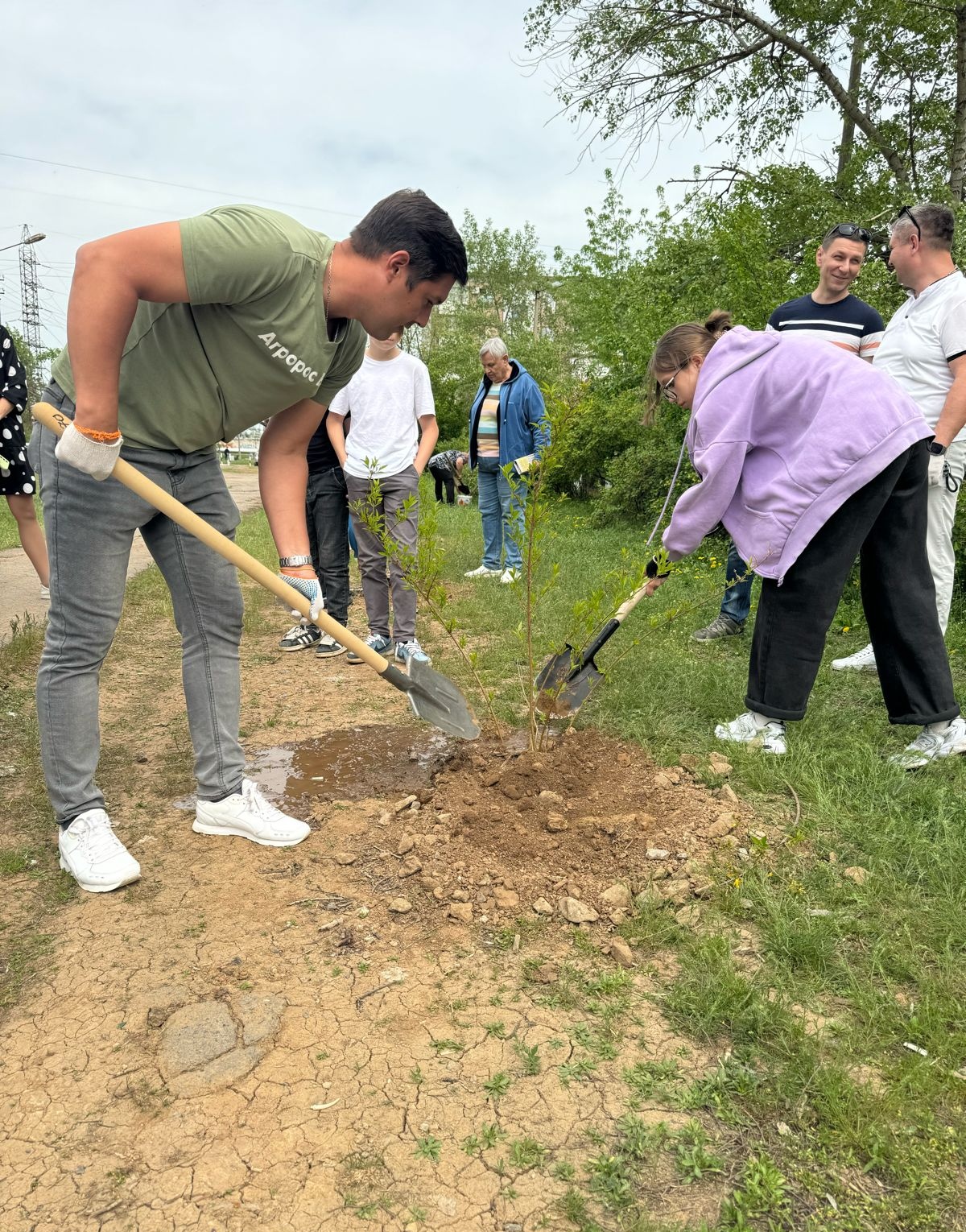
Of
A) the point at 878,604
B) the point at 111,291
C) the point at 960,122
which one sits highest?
the point at 960,122

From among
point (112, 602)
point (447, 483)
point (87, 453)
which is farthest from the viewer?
point (447, 483)

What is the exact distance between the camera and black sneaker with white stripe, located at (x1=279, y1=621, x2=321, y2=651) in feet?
18.2

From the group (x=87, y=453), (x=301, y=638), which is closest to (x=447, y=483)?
(x=301, y=638)

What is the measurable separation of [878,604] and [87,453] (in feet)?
9.28

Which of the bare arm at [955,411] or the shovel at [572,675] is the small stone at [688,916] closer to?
the shovel at [572,675]

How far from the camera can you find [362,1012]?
82.2 inches

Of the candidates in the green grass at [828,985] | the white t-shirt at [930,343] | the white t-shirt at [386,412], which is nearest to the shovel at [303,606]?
the green grass at [828,985]

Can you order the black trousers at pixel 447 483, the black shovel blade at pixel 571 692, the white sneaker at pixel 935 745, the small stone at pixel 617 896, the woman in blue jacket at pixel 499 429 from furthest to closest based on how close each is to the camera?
the black trousers at pixel 447 483 < the woman in blue jacket at pixel 499 429 < the black shovel blade at pixel 571 692 < the white sneaker at pixel 935 745 < the small stone at pixel 617 896

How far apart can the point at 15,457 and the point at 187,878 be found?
151 inches

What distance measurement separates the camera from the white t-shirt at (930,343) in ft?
12.3

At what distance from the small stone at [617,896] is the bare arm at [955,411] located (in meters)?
2.49

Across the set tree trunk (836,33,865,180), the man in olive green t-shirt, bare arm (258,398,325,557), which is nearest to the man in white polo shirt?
the man in olive green t-shirt

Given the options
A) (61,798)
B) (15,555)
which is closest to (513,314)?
(15,555)

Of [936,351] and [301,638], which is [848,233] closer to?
[936,351]
